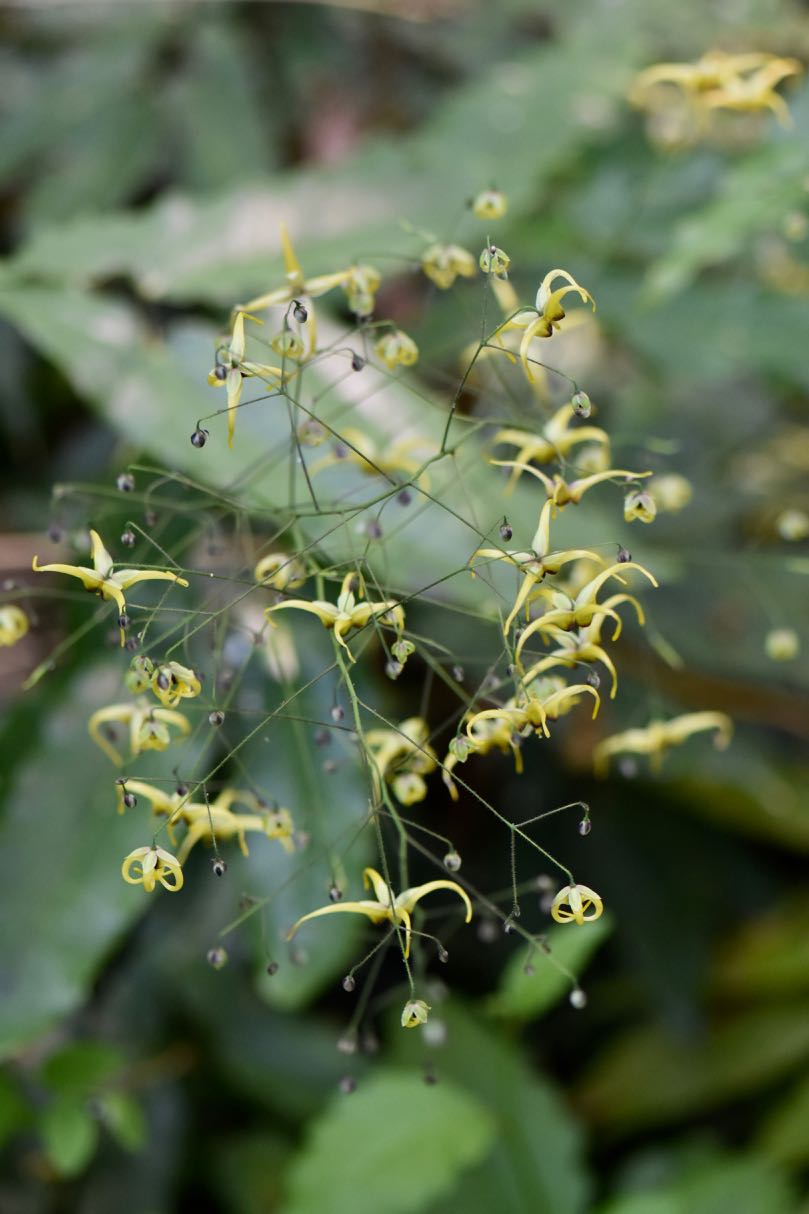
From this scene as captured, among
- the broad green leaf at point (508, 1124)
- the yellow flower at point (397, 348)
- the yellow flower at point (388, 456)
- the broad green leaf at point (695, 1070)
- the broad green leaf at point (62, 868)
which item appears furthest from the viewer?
the broad green leaf at point (695, 1070)

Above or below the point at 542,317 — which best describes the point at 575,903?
below

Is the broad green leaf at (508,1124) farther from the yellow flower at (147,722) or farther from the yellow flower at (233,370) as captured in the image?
the yellow flower at (233,370)

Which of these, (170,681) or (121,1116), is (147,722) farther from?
→ (121,1116)

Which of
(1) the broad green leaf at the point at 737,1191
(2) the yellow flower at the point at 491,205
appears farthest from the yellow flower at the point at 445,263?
(1) the broad green leaf at the point at 737,1191

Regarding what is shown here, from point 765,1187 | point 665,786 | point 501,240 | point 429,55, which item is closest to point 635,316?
point 501,240

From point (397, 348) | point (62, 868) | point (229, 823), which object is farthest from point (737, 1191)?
point (397, 348)

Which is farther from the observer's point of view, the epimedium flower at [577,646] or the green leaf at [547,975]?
the green leaf at [547,975]

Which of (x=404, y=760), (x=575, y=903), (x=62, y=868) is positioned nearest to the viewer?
(x=575, y=903)

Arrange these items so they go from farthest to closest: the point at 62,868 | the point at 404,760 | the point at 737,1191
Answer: the point at 737,1191 → the point at 62,868 → the point at 404,760
